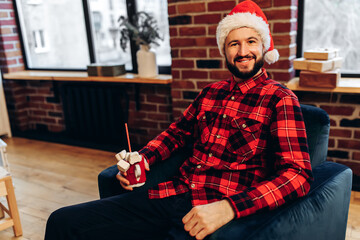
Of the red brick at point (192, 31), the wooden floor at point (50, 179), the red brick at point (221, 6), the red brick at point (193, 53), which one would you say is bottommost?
the wooden floor at point (50, 179)

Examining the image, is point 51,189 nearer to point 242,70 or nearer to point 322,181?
point 242,70

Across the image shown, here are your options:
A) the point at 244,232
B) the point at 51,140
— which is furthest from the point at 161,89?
the point at 244,232

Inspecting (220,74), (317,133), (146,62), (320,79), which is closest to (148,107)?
(146,62)

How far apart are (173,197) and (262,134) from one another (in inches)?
16.6

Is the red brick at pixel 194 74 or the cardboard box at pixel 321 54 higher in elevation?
the cardboard box at pixel 321 54

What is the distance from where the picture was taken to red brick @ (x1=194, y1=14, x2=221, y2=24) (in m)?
2.15

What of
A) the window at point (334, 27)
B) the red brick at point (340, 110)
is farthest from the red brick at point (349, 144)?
the window at point (334, 27)

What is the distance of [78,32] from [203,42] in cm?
154

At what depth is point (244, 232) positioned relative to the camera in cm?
97

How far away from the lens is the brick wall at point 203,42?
1998 mm

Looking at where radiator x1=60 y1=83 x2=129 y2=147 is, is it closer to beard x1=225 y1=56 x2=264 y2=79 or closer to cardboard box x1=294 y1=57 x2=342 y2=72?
cardboard box x1=294 y1=57 x2=342 y2=72

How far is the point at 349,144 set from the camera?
2.16 metres

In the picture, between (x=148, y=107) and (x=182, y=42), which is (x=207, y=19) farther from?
(x=148, y=107)

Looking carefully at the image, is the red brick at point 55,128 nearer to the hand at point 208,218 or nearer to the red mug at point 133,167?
the red mug at point 133,167
